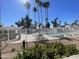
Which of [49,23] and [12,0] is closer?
[12,0]

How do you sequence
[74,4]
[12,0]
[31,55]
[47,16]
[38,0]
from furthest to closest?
[47,16]
[38,0]
[74,4]
[12,0]
[31,55]

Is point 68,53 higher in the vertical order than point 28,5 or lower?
lower

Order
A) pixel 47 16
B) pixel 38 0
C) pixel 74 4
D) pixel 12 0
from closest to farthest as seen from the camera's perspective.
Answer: pixel 12 0
pixel 74 4
pixel 38 0
pixel 47 16

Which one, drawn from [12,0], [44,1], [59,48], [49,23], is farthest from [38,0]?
[59,48]

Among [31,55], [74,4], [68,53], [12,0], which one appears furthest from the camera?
[74,4]

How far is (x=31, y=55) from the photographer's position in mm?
9297

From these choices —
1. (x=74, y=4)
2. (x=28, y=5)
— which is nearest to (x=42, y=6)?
(x=28, y=5)

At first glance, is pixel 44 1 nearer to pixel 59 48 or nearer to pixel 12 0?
pixel 12 0

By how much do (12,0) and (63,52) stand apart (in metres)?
9.59

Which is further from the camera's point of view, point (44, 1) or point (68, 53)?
point (44, 1)

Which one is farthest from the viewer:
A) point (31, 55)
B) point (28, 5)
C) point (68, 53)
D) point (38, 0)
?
point (28, 5)

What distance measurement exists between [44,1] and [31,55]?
130 ft

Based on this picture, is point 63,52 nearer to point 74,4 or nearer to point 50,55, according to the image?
point 50,55

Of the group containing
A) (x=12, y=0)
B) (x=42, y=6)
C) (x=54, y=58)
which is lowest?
(x=54, y=58)
